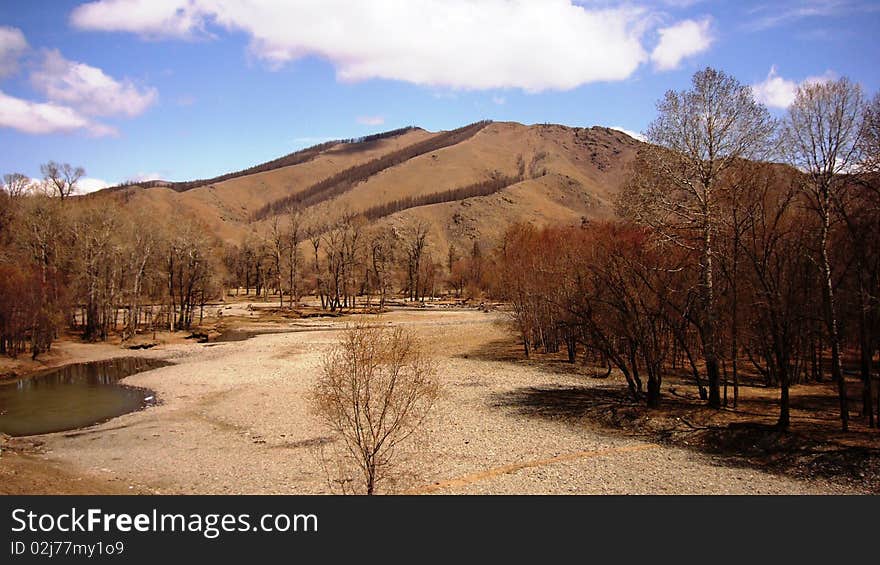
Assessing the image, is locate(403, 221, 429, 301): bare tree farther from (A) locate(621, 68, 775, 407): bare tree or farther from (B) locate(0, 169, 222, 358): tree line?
(A) locate(621, 68, 775, 407): bare tree

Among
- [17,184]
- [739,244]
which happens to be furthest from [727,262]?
[17,184]

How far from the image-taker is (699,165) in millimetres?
22766

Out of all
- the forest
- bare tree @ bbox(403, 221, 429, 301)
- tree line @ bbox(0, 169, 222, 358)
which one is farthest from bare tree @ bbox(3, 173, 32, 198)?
bare tree @ bbox(403, 221, 429, 301)

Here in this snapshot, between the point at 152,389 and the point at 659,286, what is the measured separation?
29.8m

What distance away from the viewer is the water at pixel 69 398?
27750 millimetres

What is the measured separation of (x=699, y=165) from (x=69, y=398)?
35.6m

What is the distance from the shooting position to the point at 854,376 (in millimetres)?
30297

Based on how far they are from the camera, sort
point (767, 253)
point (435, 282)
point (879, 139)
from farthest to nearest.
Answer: point (435, 282) < point (767, 253) < point (879, 139)

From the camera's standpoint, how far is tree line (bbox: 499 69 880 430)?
19.7 meters

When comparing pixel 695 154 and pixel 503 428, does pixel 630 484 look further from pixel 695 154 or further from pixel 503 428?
pixel 695 154

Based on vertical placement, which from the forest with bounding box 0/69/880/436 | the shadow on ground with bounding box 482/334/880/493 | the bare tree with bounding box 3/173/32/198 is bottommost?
the shadow on ground with bounding box 482/334/880/493

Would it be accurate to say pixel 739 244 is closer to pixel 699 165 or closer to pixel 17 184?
pixel 699 165

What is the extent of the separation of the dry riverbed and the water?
5.06ft

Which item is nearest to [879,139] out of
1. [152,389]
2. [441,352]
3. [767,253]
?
[767,253]
